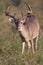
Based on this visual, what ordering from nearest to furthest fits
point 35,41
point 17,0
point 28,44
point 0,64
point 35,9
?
point 0,64, point 28,44, point 35,41, point 35,9, point 17,0

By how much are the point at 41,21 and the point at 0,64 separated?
642 centimetres

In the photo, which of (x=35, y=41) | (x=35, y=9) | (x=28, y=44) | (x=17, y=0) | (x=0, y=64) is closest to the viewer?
(x=0, y=64)

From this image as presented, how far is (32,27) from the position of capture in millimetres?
10875

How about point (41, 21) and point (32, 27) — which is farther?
point (41, 21)

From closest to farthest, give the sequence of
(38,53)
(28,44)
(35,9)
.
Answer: (38,53), (28,44), (35,9)

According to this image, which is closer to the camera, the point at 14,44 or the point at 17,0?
the point at 14,44

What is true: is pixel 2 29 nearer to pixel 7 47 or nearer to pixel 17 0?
pixel 7 47

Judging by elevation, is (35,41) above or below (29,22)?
below

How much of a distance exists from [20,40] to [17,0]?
9816mm

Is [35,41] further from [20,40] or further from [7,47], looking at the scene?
[7,47]

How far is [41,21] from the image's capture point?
1473 centimetres

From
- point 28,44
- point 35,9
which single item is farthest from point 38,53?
point 35,9

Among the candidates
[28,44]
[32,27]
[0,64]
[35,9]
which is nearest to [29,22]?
[32,27]

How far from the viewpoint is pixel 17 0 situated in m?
20.4
